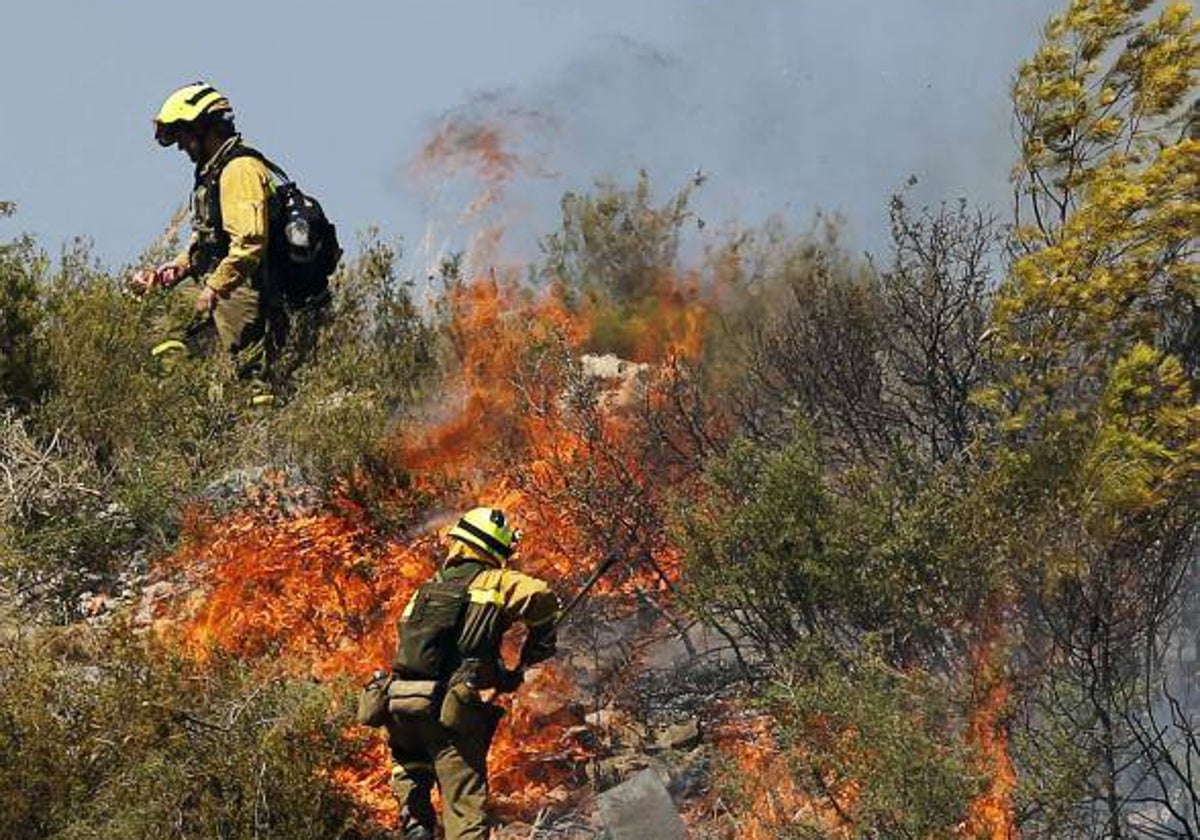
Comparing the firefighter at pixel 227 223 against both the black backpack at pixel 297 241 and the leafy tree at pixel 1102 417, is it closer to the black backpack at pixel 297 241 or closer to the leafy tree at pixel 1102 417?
the black backpack at pixel 297 241

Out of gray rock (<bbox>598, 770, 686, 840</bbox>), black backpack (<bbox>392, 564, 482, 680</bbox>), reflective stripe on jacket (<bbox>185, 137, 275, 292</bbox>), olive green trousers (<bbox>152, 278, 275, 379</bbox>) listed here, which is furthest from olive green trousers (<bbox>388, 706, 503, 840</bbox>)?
reflective stripe on jacket (<bbox>185, 137, 275, 292</bbox>)

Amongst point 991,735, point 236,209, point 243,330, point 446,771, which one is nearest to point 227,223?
point 236,209

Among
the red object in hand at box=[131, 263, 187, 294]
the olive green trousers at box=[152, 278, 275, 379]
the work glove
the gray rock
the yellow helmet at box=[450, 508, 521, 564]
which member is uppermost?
the red object in hand at box=[131, 263, 187, 294]

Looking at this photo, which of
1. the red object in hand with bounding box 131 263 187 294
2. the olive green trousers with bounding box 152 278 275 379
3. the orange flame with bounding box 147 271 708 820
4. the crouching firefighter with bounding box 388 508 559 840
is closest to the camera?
the crouching firefighter with bounding box 388 508 559 840

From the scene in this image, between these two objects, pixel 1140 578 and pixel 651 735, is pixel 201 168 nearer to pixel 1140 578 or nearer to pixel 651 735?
pixel 651 735

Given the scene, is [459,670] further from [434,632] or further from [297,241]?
[297,241]

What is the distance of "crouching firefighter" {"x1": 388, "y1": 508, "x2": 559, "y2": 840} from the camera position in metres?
7.14

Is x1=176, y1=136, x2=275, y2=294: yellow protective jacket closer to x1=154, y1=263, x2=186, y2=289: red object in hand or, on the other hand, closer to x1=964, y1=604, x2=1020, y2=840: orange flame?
x1=154, y1=263, x2=186, y2=289: red object in hand

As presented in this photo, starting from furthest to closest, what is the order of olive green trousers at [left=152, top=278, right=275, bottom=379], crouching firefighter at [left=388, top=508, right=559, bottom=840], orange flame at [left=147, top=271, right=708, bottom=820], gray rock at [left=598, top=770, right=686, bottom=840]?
olive green trousers at [left=152, top=278, right=275, bottom=379] < orange flame at [left=147, top=271, right=708, bottom=820] < gray rock at [left=598, top=770, right=686, bottom=840] < crouching firefighter at [left=388, top=508, right=559, bottom=840]

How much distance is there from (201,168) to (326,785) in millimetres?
4374

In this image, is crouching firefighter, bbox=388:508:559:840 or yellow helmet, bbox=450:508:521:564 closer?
crouching firefighter, bbox=388:508:559:840

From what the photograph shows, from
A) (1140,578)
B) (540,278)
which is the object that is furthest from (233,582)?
(540,278)

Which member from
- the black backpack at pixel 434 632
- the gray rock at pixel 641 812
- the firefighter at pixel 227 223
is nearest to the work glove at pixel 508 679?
the black backpack at pixel 434 632

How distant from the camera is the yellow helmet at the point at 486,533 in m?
7.28
